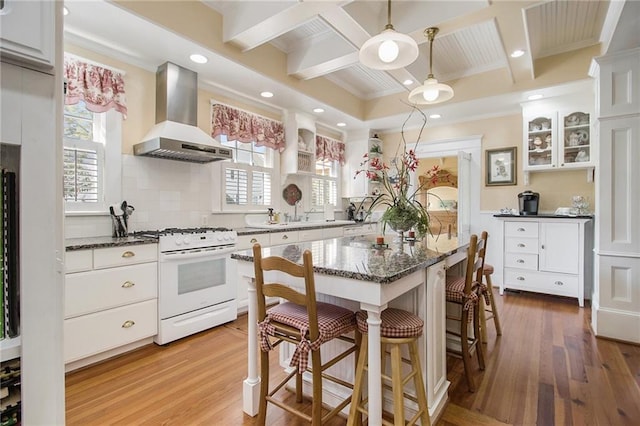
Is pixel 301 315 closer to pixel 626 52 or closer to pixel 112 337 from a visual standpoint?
pixel 112 337

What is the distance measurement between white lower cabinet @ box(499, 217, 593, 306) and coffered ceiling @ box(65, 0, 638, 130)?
1682mm

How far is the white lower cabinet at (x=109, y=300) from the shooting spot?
2123 millimetres

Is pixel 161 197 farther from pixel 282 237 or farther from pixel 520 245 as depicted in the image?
pixel 520 245

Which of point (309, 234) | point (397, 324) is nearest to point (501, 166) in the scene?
point (309, 234)

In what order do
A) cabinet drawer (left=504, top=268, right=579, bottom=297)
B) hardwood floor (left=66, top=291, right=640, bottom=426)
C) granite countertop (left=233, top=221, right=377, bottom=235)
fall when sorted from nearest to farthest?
hardwood floor (left=66, top=291, right=640, bottom=426) → granite countertop (left=233, top=221, right=377, bottom=235) → cabinet drawer (left=504, top=268, right=579, bottom=297)

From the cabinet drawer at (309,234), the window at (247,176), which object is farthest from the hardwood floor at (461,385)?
the window at (247,176)

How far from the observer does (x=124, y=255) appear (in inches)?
93.2

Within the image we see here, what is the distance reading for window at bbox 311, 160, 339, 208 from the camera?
5.13m

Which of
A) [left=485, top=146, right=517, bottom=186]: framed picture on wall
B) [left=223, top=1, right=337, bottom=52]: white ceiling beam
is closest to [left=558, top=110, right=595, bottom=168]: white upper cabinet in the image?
[left=485, top=146, right=517, bottom=186]: framed picture on wall

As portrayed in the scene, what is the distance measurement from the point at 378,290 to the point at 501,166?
13.7 feet

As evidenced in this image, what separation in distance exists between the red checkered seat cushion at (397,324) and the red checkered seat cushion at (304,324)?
0.28 feet

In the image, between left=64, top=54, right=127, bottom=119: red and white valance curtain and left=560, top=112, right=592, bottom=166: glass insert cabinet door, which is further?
left=560, top=112, right=592, bottom=166: glass insert cabinet door

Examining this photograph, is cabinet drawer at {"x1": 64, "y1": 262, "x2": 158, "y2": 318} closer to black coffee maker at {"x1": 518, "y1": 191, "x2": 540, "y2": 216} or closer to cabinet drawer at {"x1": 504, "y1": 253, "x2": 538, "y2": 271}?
cabinet drawer at {"x1": 504, "y1": 253, "x2": 538, "y2": 271}

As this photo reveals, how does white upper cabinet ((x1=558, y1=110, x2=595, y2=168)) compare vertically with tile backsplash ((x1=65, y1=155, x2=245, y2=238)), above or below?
above
